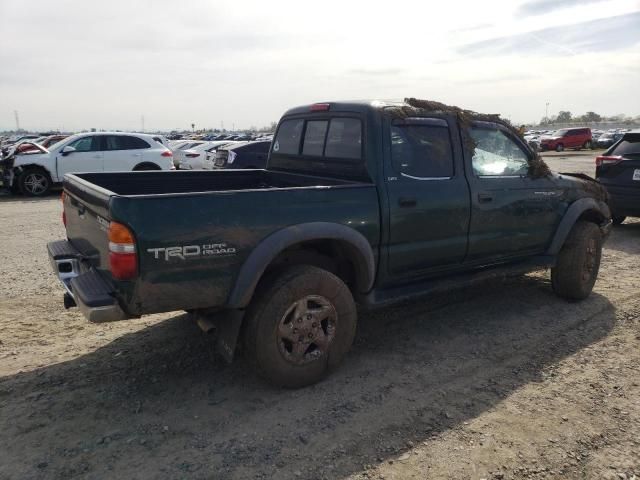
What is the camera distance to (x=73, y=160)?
543 inches

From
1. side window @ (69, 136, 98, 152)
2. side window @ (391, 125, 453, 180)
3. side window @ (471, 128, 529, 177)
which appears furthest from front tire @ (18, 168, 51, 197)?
side window @ (471, 128, 529, 177)

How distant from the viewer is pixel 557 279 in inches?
213

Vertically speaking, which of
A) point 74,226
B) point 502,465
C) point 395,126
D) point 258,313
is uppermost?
point 395,126

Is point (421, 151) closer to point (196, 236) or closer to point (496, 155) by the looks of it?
point (496, 155)

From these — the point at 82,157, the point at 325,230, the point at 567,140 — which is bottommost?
the point at 567,140

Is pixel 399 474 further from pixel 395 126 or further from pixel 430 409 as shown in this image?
pixel 395 126

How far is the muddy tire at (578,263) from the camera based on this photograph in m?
5.29

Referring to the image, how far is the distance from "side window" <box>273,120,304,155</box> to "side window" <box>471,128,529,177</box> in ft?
5.19

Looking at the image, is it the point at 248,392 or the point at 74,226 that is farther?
the point at 74,226

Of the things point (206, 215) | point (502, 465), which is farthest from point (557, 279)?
point (206, 215)

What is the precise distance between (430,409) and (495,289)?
2806mm

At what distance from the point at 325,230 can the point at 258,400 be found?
123cm

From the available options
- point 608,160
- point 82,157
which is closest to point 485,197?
point 608,160

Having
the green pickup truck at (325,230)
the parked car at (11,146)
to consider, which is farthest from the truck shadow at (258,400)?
the parked car at (11,146)
